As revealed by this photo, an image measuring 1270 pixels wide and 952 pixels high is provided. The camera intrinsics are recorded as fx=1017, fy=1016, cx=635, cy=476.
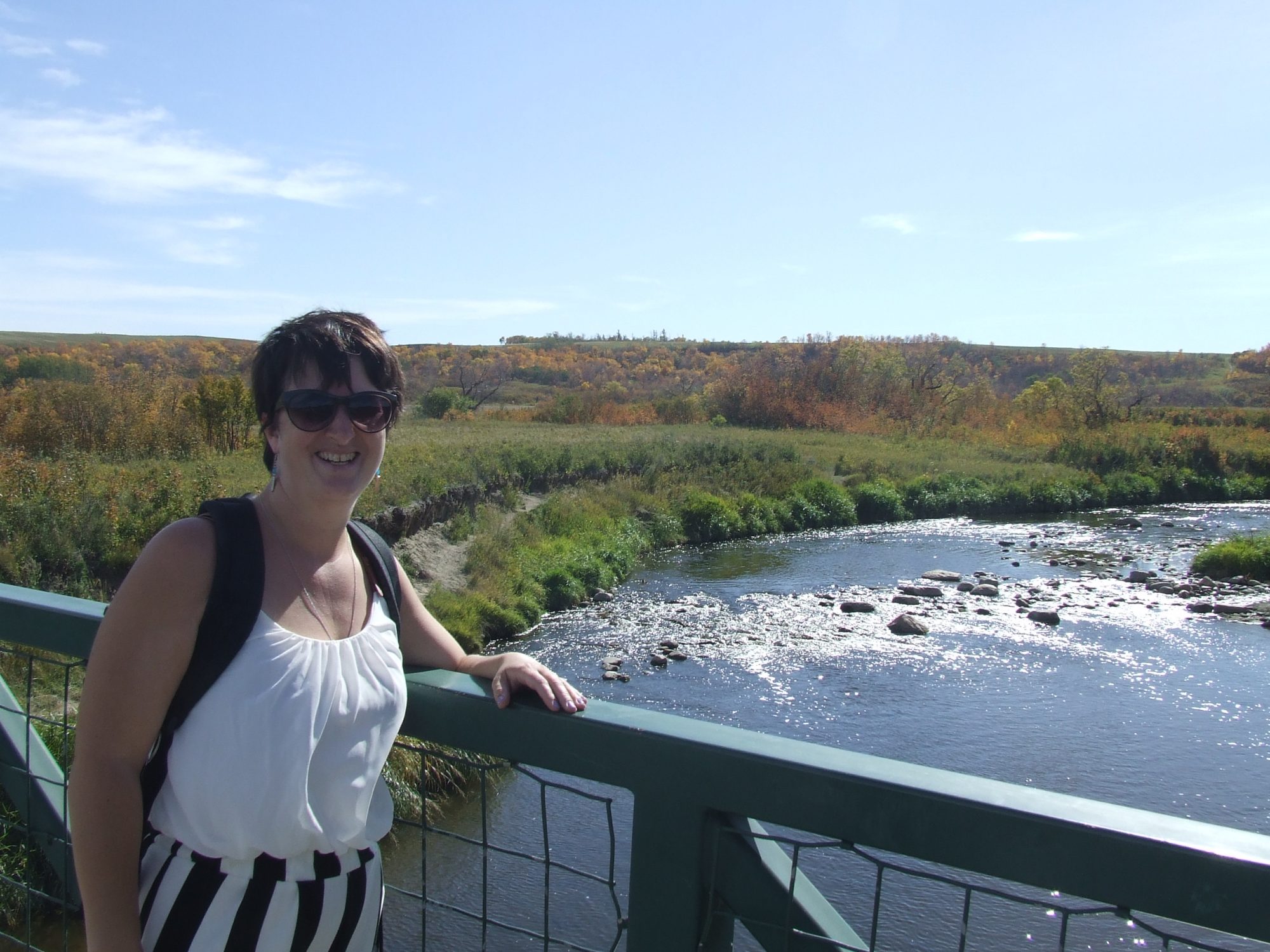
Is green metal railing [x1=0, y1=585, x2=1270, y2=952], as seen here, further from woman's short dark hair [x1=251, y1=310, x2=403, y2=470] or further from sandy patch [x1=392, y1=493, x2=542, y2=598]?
sandy patch [x1=392, y1=493, x2=542, y2=598]

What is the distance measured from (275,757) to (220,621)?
0.22 meters

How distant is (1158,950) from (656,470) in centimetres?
1792

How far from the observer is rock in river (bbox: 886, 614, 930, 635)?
14086 mm

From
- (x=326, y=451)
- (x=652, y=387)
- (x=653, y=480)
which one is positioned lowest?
(x=653, y=480)

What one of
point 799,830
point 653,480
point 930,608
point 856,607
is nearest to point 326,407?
point 799,830

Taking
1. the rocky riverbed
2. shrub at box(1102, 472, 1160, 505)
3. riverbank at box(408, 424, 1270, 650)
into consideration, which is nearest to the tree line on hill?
riverbank at box(408, 424, 1270, 650)

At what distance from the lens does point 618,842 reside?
6707 mm

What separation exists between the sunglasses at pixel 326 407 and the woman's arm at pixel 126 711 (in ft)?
1.01

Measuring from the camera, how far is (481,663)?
1.88 m

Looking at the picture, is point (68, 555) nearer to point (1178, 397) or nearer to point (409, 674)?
point (409, 674)

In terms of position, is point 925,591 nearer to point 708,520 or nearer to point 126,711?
point 708,520

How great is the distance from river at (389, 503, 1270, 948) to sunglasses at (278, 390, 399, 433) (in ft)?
16.7

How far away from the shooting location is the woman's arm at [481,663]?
165 cm

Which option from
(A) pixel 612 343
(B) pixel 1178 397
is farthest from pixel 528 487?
(A) pixel 612 343
